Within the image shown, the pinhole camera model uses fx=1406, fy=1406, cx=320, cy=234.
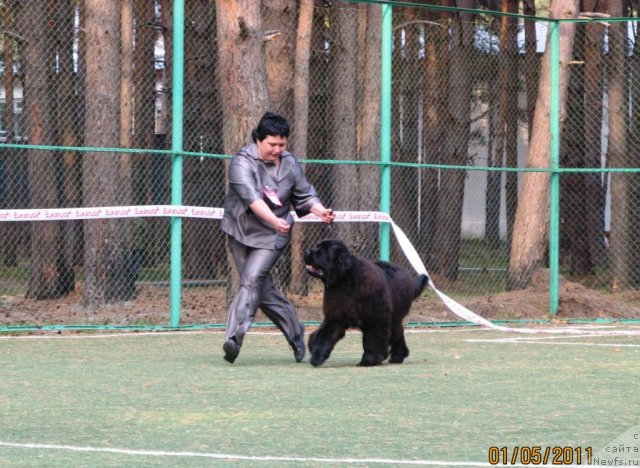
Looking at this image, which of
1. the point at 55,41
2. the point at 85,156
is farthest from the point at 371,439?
the point at 55,41

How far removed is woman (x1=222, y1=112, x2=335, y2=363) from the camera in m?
10.1

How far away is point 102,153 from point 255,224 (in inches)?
251

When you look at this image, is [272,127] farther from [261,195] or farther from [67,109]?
[67,109]

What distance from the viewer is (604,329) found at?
14.2 metres

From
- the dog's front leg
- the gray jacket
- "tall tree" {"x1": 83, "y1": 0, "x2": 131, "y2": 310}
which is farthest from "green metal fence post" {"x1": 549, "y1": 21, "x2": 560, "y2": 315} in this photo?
the dog's front leg

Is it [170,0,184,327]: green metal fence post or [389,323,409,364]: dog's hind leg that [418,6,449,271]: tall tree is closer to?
[170,0,184,327]: green metal fence post

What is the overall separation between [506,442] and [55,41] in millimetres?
15007

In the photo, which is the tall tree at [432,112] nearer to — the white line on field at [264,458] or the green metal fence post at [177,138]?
the green metal fence post at [177,138]

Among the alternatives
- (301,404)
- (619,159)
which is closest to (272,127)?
(301,404)

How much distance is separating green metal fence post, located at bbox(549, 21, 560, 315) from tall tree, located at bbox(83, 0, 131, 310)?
16.1 feet

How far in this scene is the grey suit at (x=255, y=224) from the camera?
33.0ft
